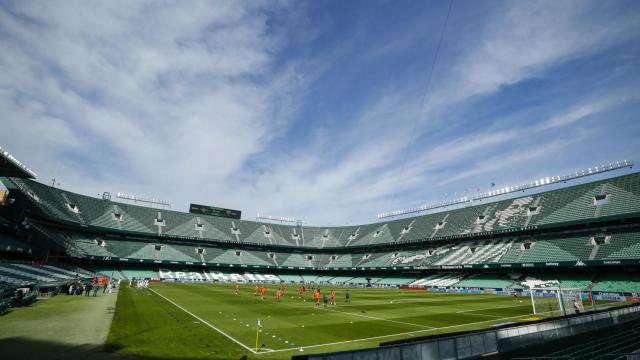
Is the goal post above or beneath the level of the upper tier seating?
beneath

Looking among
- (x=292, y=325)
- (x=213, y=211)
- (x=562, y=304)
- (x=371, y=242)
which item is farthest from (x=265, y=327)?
(x=213, y=211)

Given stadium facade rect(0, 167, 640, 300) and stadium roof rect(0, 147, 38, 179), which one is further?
stadium facade rect(0, 167, 640, 300)

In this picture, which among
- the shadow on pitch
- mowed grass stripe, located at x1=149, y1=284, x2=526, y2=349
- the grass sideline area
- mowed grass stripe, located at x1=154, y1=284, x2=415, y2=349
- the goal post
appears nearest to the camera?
the shadow on pitch

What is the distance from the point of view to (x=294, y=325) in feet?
66.6

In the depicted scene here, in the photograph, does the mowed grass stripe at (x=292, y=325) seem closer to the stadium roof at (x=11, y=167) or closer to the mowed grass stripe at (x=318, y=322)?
the mowed grass stripe at (x=318, y=322)

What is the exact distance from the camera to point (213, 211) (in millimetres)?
90875

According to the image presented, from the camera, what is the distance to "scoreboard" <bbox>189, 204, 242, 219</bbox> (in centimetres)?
8856

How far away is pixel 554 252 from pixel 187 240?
7339 cm

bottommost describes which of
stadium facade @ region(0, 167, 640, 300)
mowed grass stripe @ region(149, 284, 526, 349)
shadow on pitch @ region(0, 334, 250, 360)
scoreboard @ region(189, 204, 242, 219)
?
mowed grass stripe @ region(149, 284, 526, 349)

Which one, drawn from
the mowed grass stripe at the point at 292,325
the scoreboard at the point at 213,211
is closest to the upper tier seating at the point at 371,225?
the scoreboard at the point at 213,211

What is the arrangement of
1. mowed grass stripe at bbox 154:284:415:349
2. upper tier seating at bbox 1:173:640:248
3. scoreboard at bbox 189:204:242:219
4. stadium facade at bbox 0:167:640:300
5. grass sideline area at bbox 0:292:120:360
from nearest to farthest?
grass sideline area at bbox 0:292:120:360 → mowed grass stripe at bbox 154:284:415:349 → stadium facade at bbox 0:167:640:300 → upper tier seating at bbox 1:173:640:248 → scoreboard at bbox 189:204:242:219

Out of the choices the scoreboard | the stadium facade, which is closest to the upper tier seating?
the stadium facade

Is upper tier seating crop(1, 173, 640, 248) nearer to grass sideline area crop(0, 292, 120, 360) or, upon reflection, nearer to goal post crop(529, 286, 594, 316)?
goal post crop(529, 286, 594, 316)

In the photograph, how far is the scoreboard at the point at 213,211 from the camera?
88562 mm
